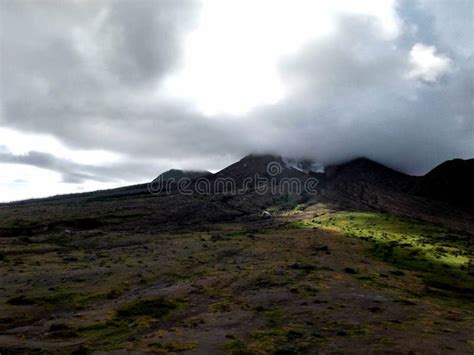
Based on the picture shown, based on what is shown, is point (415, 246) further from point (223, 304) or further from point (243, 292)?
point (223, 304)

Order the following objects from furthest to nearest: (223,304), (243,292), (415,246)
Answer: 1. (415,246)
2. (243,292)
3. (223,304)

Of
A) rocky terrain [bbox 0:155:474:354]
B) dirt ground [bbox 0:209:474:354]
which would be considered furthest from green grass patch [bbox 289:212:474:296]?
dirt ground [bbox 0:209:474:354]

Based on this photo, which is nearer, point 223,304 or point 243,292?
point 223,304

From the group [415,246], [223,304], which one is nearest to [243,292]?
[223,304]

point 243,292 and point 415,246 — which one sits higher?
point 415,246

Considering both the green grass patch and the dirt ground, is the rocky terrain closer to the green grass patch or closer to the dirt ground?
the dirt ground

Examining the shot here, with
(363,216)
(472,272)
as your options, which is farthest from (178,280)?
(363,216)

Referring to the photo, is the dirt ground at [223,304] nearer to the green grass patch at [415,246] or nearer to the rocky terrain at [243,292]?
the rocky terrain at [243,292]

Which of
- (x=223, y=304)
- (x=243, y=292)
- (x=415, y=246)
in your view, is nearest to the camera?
(x=223, y=304)

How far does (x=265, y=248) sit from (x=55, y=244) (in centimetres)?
5235

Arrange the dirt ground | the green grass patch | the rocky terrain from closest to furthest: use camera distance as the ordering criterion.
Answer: the dirt ground → the rocky terrain → the green grass patch

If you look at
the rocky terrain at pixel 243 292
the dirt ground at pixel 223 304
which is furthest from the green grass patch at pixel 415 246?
the dirt ground at pixel 223 304

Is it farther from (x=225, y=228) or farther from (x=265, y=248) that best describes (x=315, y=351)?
(x=225, y=228)

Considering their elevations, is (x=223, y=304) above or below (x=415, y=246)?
below
